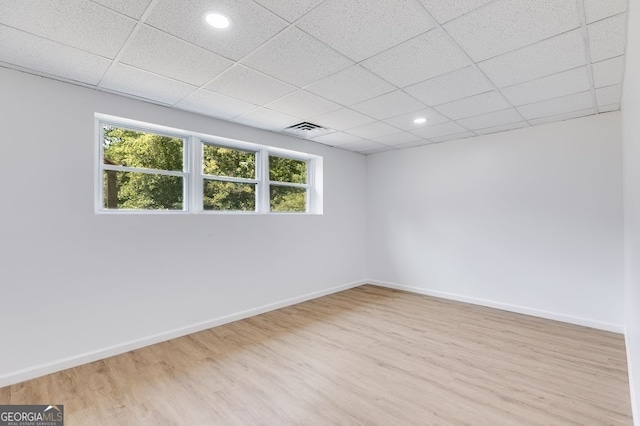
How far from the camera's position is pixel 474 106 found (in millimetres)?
3486

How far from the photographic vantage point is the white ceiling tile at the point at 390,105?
3232 mm

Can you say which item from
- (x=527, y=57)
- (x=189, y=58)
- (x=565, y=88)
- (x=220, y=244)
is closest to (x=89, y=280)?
(x=220, y=244)

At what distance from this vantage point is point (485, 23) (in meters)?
2.02

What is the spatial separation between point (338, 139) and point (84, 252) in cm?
365

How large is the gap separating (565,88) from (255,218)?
382cm

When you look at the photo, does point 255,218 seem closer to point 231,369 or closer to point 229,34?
point 231,369

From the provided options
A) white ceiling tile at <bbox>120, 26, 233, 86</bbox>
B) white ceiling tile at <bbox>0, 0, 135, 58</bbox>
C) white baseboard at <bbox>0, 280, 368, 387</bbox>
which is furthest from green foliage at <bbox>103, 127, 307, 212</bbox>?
white baseboard at <bbox>0, 280, 368, 387</bbox>

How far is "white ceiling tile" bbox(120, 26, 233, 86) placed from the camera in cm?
218

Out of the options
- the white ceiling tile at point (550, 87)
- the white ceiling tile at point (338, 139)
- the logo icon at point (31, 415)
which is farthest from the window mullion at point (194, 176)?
the white ceiling tile at point (550, 87)

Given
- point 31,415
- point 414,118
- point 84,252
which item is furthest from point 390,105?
point 31,415

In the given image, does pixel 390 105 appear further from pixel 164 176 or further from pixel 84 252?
pixel 84 252

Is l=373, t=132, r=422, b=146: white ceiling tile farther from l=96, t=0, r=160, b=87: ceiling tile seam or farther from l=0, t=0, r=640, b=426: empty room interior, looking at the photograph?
l=96, t=0, r=160, b=87: ceiling tile seam

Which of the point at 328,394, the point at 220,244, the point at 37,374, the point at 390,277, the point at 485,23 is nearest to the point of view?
the point at 485,23

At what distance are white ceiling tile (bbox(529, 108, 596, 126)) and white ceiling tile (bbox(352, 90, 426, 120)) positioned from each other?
68.7 inches
